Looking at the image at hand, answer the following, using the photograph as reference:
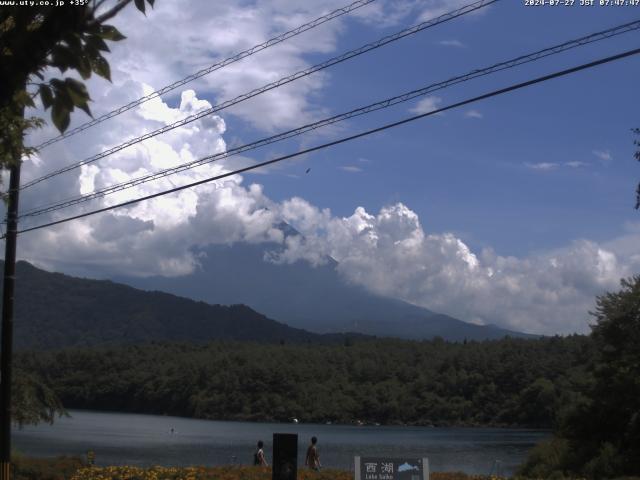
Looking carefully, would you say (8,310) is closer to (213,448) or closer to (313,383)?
(213,448)

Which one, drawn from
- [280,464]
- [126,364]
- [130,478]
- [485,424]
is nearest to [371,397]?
[485,424]

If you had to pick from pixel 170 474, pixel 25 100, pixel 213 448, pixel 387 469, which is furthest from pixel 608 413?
pixel 213 448

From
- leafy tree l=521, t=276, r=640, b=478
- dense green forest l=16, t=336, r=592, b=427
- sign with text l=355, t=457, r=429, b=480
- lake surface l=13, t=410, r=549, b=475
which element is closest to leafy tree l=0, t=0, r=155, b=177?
sign with text l=355, t=457, r=429, b=480

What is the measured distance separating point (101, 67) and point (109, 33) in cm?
19

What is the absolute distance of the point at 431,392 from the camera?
12450 cm

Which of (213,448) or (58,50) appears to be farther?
(213,448)

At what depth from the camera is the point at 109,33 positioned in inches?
174

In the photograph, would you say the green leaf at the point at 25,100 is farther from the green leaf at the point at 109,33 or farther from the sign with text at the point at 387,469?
the sign with text at the point at 387,469

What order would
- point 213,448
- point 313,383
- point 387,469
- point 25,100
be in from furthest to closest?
point 313,383, point 213,448, point 387,469, point 25,100

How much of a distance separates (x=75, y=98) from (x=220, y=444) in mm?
65126

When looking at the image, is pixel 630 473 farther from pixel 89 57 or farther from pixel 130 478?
pixel 89 57

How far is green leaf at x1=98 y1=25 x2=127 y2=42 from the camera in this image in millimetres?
4383

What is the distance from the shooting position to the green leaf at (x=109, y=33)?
4.38 meters

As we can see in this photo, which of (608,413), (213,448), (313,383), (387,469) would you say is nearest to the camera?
(387,469)
